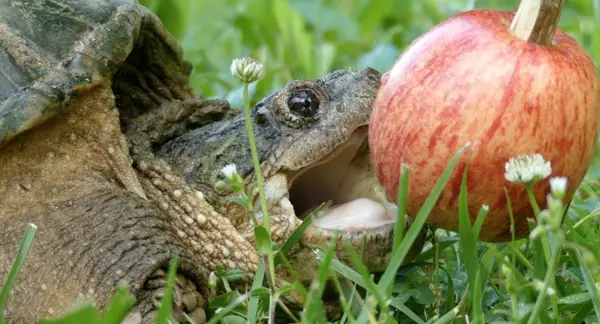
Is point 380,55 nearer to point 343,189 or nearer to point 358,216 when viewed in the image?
point 343,189

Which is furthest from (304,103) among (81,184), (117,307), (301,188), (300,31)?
(300,31)

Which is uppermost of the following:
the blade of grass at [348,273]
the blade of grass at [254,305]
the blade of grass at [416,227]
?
the blade of grass at [416,227]

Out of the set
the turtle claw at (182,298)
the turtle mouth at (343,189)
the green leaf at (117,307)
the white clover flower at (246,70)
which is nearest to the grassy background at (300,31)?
the turtle mouth at (343,189)

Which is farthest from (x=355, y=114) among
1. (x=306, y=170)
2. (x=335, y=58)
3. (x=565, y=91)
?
(x=335, y=58)

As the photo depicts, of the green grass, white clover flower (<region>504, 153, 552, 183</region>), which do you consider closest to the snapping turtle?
the green grass

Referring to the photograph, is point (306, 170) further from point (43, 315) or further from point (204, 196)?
point (43, 315)

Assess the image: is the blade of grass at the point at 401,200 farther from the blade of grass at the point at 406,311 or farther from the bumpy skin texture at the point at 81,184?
the bumpy skin texture at the point at 81,184
